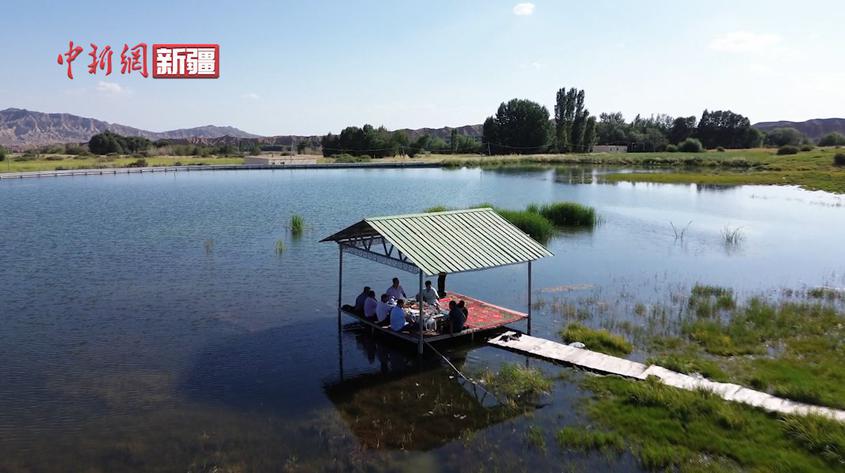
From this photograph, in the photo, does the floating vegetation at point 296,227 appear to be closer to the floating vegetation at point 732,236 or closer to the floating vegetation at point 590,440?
the floating vegetation at point 732,236

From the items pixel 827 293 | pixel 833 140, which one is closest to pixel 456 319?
pixel 827 293

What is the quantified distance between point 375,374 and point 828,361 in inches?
503

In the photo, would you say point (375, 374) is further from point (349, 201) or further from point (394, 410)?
point (349, 201)

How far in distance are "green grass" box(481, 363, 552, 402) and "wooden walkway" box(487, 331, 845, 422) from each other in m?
1.28

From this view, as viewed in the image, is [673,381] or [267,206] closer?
[673,381]

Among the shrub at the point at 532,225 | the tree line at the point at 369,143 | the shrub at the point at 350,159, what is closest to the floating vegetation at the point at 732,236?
the shrub at the point at 532,225

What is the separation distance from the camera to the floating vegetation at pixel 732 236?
37.4 m

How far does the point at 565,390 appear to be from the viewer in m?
15.9

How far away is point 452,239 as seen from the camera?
65.1 ft

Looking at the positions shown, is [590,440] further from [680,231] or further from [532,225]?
[680,231]

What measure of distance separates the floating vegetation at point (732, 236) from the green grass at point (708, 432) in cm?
2600

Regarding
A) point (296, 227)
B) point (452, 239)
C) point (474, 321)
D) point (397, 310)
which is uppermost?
point (452, 239)

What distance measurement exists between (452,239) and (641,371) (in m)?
6.96

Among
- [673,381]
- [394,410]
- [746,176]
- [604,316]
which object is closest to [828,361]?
[673,381]
